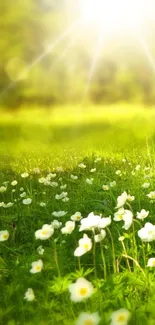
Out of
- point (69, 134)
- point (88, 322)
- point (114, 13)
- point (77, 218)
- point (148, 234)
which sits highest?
point (114, 13)

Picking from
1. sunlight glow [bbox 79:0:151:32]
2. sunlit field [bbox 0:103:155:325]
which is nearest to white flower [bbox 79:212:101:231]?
sunlit field [bbox 0:103:155:325]

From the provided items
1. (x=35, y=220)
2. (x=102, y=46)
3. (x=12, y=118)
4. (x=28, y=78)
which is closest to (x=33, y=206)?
(x=35, y=220)

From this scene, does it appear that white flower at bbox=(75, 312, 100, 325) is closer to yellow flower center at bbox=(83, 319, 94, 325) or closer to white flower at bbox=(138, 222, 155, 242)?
yellow flower center at bbox=(83, 319, 94, 325)

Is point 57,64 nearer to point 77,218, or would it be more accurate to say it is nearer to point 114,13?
point 114,13

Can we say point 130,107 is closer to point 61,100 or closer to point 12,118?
point 61,100

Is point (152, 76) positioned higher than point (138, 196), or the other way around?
point (152, 76)

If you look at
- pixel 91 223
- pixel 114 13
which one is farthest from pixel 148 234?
pixel 114 13

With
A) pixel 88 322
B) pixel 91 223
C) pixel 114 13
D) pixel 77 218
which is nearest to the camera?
pixel 88 322
